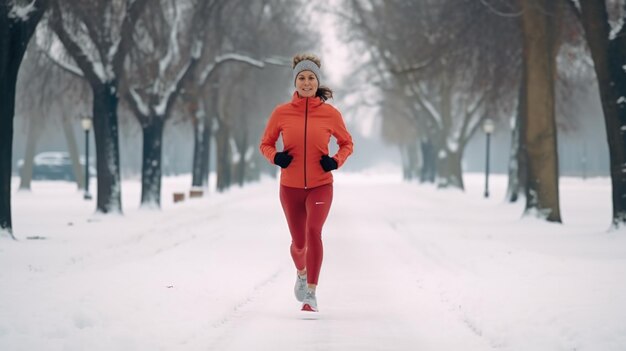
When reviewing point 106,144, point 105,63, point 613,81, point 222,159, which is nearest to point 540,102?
point 613,81

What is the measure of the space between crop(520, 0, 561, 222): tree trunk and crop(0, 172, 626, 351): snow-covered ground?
5.01 ft

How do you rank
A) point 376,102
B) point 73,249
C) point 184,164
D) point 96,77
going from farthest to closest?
1. point 184,164
2. point 376,102
3. point 96,77
4. point 73,249

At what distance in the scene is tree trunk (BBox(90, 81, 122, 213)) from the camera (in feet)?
64.6

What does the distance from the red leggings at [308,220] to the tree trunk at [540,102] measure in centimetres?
1151

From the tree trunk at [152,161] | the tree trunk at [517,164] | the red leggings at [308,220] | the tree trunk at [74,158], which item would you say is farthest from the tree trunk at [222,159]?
the red leggings at [308,220]

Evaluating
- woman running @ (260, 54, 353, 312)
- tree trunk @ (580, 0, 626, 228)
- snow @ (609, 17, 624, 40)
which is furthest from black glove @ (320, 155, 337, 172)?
snow @ (609, 17, 624, 40)

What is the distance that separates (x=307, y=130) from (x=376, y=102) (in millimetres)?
44410

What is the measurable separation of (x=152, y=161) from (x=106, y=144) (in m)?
3.53

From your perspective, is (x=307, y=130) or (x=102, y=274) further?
(x=102, y=274)

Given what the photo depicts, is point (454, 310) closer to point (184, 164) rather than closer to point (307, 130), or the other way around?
point (307, 130)

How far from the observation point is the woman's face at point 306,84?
273 inches

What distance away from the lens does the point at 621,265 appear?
9.88 meters

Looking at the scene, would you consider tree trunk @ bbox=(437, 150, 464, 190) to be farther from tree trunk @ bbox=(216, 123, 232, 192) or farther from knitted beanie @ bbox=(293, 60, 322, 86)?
knitted beanie @ bbox=(293, 60, 322, 86)

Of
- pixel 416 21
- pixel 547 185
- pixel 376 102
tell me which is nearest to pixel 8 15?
pixel 547 185
